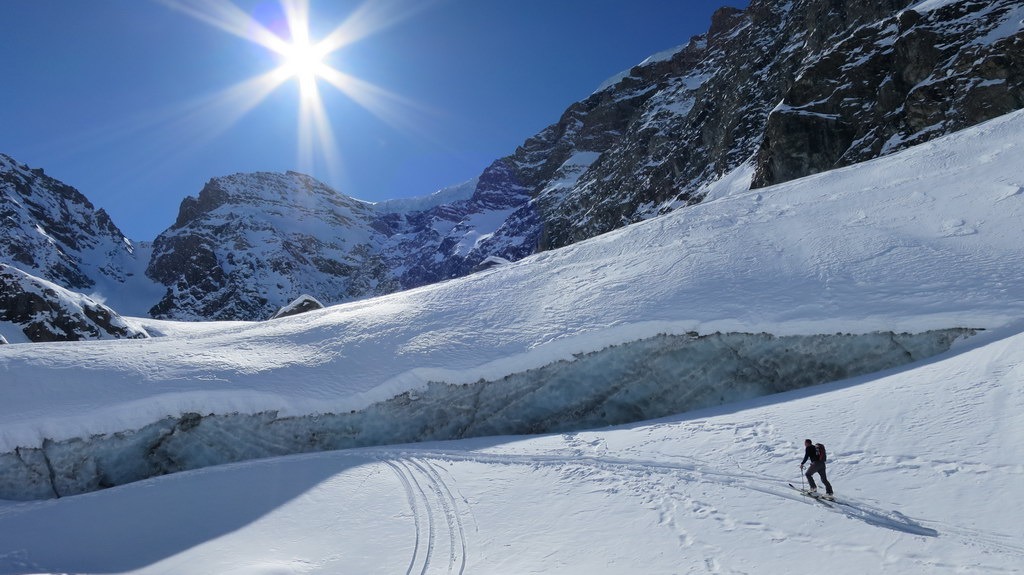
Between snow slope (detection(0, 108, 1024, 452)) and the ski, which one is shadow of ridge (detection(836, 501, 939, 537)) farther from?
snow slope (detection(0, 108, 1024, 452))

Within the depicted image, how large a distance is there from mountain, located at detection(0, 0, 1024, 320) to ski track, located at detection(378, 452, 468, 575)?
38.1 meters

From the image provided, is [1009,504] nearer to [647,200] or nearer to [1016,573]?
[1016,573]

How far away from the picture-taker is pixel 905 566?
5984mm

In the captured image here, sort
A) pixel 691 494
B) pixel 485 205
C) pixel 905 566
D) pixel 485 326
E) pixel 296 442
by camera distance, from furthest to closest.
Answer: pixel 485 205 → pixel 485 326 → pixel 296 442 → pixel 691 494 → pixel 905 566

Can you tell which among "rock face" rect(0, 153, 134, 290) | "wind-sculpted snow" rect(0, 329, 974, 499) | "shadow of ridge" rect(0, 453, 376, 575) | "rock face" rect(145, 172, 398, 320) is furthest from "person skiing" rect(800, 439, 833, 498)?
"rock face" rect(0, 153, 134, 290)

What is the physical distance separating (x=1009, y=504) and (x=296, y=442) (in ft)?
51.0

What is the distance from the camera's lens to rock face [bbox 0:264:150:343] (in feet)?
114

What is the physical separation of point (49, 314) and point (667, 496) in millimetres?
Answer: 43500

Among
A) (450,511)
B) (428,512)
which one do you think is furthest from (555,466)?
(428,512)

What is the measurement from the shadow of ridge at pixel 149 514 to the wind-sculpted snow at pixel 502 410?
0.90m

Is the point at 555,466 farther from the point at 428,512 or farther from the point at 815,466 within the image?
the point at 815,466

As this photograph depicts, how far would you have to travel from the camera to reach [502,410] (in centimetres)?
1577

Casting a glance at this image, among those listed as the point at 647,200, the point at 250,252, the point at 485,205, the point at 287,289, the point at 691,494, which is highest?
the point at 485,205

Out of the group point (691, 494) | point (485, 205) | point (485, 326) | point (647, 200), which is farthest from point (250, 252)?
point (691, 494)
